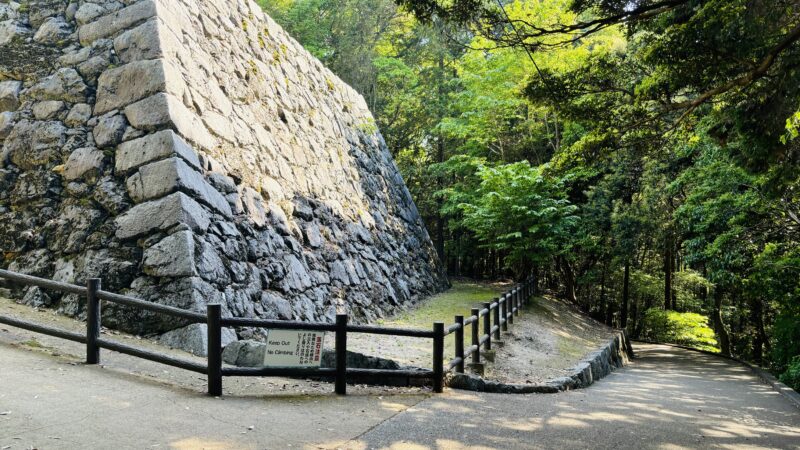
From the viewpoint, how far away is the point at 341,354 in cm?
540

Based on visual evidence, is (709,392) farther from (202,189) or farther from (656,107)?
(202,189)

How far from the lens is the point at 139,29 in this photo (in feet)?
27.2

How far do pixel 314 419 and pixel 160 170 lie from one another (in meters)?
4.59

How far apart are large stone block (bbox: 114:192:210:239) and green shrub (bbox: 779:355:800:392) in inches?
489

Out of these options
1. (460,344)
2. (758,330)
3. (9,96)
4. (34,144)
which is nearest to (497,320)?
(460,344)

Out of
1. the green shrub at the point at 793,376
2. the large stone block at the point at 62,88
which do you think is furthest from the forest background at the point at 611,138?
the large stone block at the point at 62,88

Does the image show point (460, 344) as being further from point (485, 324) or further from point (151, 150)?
point (151, 150)

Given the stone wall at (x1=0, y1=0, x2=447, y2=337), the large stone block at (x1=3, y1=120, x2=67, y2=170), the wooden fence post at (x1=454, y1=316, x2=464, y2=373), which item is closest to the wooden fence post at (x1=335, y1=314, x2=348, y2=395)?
the wooden fence post at (x1=454, y1=316, x2=464, y2=373)

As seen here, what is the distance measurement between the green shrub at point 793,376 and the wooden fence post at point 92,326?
42.9 ft

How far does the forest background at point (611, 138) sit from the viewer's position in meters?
5.61

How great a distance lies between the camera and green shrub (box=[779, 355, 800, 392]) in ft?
36.2

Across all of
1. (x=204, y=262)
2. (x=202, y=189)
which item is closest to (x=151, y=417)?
(x=204, y=262)

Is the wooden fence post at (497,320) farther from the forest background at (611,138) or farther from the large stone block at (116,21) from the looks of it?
the large stone block at (116,21)

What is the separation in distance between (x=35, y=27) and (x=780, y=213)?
49.3ft
